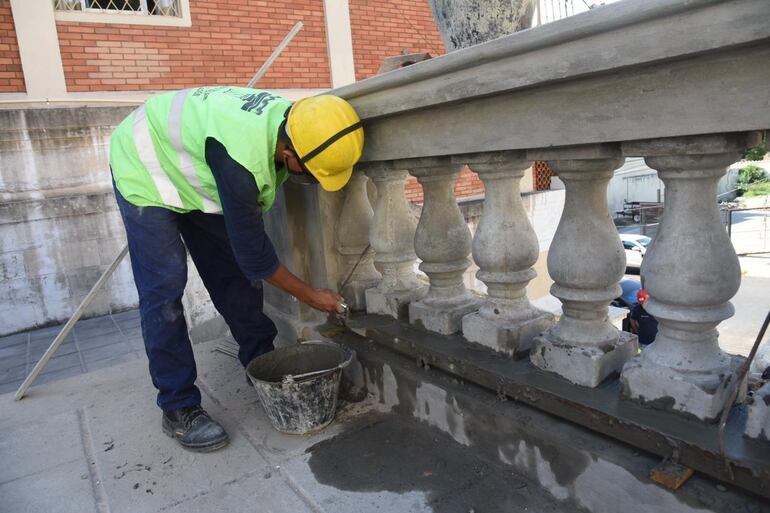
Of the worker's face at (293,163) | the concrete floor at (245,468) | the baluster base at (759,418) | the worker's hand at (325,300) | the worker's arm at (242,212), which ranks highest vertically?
A: the worker's face at (293,163)

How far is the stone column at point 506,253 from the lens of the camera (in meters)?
1.88

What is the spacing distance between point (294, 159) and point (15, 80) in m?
5.80

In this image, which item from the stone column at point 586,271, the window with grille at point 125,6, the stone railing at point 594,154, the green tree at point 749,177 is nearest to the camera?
the stone railing at point 594,154

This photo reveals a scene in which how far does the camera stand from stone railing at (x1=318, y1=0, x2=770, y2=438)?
1.16 m

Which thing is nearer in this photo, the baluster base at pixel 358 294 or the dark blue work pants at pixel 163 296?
the dark blue work pants at pixel 163 296

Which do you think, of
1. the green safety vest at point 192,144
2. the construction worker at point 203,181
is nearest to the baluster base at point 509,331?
the construction worker at point 203,181

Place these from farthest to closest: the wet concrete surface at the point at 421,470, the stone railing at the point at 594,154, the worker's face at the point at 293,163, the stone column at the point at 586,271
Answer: the worker's face at the point at 293,163, the wet concrete surface at the point at 421,470, the stone column at the point at 586,271, the stone railing at the point at 594,154

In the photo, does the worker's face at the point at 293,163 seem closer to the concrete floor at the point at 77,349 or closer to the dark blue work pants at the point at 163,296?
the dark blue work pants at the point at 163,296

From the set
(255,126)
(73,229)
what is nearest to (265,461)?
(255,126)

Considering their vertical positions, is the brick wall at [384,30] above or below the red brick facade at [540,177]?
above

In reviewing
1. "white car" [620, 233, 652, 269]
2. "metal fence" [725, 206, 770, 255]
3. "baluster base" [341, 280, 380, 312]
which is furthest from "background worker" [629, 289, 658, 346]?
"metal fence" [725, 206, 770, 255]

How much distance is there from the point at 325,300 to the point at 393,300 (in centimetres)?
30

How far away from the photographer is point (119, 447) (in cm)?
236

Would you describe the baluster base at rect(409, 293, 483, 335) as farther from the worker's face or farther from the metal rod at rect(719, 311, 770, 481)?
the metal rod at rect(719, 311, 770, 481)
